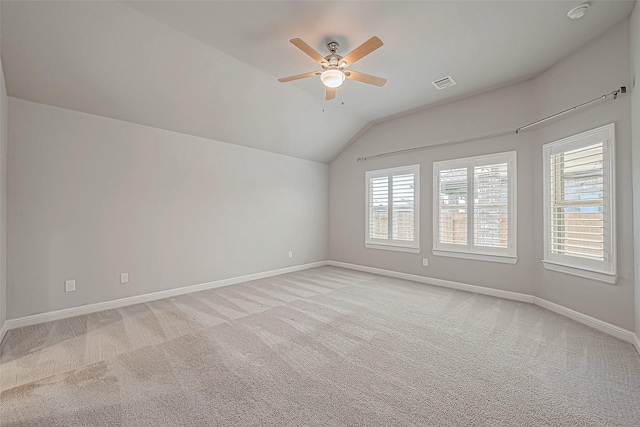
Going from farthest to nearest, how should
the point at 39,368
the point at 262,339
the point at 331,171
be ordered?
the point at 331,171 < the point at 262,339 < the point at 39,368

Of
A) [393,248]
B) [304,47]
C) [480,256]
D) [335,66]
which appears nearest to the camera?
[304,47]

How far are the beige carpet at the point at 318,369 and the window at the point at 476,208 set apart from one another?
106 centimetres

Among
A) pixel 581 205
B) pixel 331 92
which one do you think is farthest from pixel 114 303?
pixel 581 205

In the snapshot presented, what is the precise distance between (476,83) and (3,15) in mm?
5531

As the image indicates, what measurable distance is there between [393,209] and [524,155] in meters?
2.36

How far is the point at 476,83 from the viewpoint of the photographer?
413 cm

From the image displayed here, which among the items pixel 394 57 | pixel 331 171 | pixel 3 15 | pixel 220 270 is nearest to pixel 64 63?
pixel 3 15

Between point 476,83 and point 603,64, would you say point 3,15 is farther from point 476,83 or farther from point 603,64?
point 603,64

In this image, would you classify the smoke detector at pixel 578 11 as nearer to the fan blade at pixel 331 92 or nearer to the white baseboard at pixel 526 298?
the fan blade at pixel 331 92

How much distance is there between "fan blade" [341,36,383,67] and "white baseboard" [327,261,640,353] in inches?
149

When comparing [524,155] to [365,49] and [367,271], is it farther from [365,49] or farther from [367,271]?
[367,271]

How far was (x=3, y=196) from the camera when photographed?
9.63 ft

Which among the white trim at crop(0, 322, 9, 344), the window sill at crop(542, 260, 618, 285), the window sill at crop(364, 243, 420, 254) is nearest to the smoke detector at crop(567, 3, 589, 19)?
the window sill at crop(542, 260, 618, 285)

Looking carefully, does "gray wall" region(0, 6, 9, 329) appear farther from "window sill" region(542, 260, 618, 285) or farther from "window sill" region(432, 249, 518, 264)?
"window sill" region(542, 260, 618, 285)
